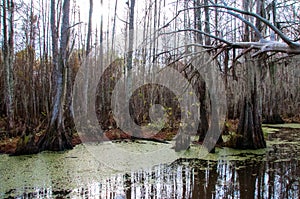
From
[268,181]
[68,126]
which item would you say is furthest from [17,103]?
[268,181]

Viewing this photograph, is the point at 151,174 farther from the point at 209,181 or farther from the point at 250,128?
the point at 250,128

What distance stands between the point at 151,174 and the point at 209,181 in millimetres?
875

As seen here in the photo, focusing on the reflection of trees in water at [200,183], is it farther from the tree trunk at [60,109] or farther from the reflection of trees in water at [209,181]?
the tree trunk at [60,109]

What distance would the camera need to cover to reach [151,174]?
13.8 feet

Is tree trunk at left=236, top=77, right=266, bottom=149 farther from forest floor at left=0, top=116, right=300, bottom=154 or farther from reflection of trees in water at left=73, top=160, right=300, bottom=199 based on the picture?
reflection of trees in water at left=73, top=160, right=300, bottom=199

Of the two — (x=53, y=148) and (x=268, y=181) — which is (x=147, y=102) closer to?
(x=53, y=148)

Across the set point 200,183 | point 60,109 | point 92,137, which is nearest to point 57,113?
point 60,109

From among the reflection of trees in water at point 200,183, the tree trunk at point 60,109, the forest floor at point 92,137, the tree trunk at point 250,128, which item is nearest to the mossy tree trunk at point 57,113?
the tree trunk at point 60,109

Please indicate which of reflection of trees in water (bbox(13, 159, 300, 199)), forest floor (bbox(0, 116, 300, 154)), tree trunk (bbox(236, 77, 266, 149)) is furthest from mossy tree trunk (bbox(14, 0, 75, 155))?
tree trunk (bbox(236, 77, 266, 149))

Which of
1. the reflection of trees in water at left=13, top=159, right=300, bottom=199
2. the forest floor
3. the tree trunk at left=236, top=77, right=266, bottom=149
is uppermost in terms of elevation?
the tree trunk at left=236, top=77, right=266, bottom=149

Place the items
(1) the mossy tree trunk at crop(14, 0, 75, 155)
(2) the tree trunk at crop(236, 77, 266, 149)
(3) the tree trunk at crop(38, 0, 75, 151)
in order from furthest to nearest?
(2) the tree trunk at crop(236, 77, 266, 149) < (3) the tree trunk at crop(38, 0, 75, 151) < (1) the mossy tree trunk at crop(14, 0, 75, 155)

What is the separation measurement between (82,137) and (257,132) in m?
4.47

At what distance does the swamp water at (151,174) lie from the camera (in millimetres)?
3393

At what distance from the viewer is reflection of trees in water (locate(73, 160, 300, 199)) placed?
334cm
